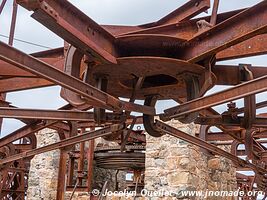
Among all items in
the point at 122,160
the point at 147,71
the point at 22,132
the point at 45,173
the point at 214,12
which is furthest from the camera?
the point at 45,173

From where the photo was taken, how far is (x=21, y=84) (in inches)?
126

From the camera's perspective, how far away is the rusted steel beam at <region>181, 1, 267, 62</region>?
200cm

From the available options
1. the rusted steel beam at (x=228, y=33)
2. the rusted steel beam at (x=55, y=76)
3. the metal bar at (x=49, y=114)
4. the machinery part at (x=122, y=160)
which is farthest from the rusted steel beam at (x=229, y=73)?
the machinery part at (x=122, y=160)

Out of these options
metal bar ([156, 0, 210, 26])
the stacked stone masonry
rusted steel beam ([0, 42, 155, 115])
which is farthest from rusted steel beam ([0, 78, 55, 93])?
the stacked stone masonry

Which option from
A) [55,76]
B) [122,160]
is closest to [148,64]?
[55,76]

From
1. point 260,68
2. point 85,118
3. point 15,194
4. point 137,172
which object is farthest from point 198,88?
point 15,194

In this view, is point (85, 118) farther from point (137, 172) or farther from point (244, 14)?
point (137, 172)

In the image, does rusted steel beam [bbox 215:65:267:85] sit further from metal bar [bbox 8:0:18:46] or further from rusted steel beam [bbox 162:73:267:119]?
metal bar [bbox 8:0:18:46]

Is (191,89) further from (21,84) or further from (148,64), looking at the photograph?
(21,84)

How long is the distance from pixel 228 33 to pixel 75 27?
2.60 feet

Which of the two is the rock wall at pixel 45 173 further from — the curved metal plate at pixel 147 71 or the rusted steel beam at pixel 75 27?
the rusted steel beam at pixel 75 27

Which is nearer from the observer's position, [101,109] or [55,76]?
[55,76]

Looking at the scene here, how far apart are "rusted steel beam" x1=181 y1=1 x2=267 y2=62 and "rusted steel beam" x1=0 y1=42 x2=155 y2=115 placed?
0.54m

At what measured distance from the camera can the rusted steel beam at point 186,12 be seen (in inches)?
98.4
